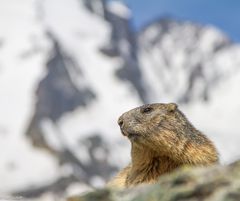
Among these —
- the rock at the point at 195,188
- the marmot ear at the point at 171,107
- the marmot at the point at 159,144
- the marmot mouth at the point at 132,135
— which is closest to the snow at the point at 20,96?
the marmot ear at the point at 171,107

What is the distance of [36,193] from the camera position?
463 feet

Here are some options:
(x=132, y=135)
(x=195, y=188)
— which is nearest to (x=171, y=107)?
(x=132, y=135)

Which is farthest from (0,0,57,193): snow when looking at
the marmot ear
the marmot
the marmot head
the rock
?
the rock

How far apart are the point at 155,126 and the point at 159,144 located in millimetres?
534

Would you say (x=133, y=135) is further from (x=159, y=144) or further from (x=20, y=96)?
(x=20, y=96)

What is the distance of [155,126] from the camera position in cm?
1520

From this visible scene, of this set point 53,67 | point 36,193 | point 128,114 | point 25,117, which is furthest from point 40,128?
point 128,114

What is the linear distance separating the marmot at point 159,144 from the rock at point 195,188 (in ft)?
20.3

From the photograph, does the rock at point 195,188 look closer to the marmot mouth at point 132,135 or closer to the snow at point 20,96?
the marmot mouth at point 132,135

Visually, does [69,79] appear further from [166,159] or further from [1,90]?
[166,159]

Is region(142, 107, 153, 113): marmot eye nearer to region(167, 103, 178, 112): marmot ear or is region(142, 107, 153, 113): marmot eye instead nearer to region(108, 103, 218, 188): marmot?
region(108, 103, 218, 188): marmot

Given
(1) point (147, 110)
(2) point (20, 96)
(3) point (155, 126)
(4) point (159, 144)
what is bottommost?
(4) point (159, 144)

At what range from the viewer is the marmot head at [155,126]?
14.8 m

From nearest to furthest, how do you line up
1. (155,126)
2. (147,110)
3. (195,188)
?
(195,188) → (155,126) → (147,110)
